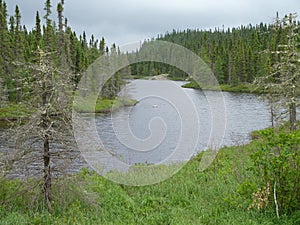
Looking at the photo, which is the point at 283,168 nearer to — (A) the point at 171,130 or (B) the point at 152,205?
(B) the point at 152,205

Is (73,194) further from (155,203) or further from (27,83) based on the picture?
(27,83)

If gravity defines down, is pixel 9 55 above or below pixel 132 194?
above

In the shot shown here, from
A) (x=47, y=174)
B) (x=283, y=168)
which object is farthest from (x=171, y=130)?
(x=283, y=168)

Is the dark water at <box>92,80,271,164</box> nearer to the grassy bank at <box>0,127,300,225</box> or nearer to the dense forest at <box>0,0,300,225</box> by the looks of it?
the grassy bank at <box>0,127,300,225</box>

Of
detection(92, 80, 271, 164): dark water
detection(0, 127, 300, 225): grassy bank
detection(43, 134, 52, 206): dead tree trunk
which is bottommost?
detection(92, 80, 271, 164): dark water

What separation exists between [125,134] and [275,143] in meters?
20.0

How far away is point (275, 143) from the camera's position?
6.65 meters

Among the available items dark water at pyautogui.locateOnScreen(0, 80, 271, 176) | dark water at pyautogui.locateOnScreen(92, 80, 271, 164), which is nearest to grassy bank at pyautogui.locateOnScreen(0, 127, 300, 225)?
dark water at pyautogui.locateOnScreen(0, 80, 271, 176)

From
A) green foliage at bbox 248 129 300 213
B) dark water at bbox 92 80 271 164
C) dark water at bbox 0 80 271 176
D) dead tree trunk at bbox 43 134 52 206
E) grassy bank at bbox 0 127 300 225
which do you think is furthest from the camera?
dark water at bbox 92 80 271 164

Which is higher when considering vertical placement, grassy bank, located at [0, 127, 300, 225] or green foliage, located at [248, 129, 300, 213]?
green foliage, located at [248, 129, 300, 213]

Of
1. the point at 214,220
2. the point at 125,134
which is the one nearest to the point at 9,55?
the point at 125,134

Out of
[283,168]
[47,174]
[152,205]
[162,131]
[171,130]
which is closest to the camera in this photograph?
[283,168]

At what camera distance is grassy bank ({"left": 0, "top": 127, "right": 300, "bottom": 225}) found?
694 cm

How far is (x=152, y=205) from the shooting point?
7938 mm
